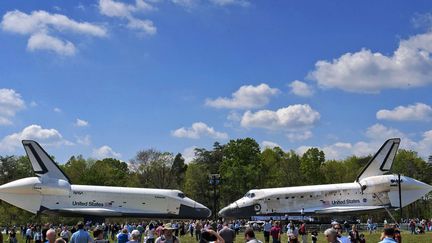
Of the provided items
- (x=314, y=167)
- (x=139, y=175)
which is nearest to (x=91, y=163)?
(x=139, y=175)

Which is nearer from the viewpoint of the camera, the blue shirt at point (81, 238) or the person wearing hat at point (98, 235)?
the person wearing hat at point (98, 235)

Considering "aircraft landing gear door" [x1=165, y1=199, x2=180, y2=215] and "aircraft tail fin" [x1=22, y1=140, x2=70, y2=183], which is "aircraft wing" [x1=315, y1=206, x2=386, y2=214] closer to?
"aircraft landing gear door" [x1=165, y1=199, x2=180, y2=215]

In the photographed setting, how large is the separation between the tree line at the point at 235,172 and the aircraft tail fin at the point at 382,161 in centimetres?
1994

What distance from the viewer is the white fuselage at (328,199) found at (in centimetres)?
4956

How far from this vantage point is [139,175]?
286ft

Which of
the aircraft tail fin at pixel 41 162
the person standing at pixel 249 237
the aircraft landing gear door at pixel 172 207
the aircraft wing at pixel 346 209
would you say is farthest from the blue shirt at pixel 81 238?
the aircraft tail fin at pixel 41 162

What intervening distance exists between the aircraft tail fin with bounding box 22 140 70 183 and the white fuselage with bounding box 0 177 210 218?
178 centimetres

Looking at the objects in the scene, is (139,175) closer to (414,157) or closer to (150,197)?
(150,197)

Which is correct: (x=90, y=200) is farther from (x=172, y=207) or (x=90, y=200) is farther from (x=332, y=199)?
(x=332, y=199)

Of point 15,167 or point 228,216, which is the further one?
point 15,167

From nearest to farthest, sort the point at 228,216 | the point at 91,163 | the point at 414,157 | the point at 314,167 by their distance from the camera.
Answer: the point at 228,216
the point at 314,167
the point at 414,157
the point at 91,163

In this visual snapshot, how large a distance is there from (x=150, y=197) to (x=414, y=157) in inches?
2044

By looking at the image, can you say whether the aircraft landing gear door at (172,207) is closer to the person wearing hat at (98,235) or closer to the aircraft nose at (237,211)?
the aircraft nose at (237,211)

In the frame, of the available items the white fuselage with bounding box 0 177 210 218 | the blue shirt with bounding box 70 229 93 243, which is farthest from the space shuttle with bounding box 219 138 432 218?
the blue shirt with bounding box 70 229 93 243
